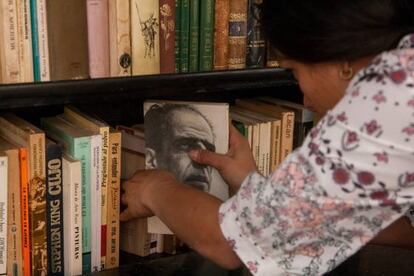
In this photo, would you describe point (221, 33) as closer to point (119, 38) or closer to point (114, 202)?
point (119, 38)

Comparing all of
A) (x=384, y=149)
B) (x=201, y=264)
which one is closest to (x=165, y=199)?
(x=201, y=264)

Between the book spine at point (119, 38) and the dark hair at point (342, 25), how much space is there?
0.29 meters

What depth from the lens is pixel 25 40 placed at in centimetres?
94

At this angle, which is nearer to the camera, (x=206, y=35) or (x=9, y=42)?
(x=9, y=42)

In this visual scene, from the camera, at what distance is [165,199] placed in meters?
0.99

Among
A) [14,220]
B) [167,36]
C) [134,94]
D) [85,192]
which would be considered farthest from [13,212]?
[167,36]

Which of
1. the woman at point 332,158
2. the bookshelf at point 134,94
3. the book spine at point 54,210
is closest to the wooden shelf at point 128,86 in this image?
the bookshelf at point 134,94

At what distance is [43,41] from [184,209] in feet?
1.13

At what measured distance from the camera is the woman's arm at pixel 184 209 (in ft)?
2.92

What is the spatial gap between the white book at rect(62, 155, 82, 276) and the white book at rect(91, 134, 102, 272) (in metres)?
0.03

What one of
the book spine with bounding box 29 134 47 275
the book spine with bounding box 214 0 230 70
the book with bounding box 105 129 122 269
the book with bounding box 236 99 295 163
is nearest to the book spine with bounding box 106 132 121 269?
the book with bounding box 105 129 122 269

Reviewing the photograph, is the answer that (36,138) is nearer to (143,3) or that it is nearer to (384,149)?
(143,3)

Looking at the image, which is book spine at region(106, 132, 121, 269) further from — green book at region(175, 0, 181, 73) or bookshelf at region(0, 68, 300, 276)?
green book at region(175, 0, 181, 73)

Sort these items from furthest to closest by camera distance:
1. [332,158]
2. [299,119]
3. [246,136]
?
[299,119] → [246,136] → [332,158]
